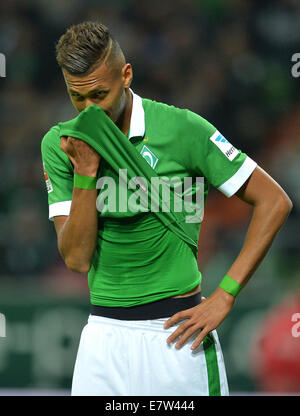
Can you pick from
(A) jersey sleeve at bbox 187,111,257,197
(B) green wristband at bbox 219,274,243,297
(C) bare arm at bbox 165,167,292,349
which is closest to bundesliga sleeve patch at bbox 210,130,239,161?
(A) jersey sleeve at bbox 187,111,257,197

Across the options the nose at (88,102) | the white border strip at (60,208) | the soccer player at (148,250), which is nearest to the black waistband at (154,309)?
the soccer player at (148,250)

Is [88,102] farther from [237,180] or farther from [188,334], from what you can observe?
[188,334]

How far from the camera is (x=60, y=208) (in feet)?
8.05

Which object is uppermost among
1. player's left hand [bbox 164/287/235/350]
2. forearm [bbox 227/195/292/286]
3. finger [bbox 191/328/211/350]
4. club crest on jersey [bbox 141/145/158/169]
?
club crest on jersey [bbox 141/145/158/169]

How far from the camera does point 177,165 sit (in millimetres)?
2375

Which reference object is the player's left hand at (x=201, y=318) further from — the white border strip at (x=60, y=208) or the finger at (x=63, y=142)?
the finger at (x=63, y=142)

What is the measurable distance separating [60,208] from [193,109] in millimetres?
3782

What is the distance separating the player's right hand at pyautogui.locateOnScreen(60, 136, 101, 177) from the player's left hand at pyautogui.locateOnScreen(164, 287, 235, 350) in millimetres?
534

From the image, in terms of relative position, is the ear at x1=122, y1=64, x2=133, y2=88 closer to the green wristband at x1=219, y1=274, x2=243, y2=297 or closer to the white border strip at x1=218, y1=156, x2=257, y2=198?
the white border strip at x1=218, y1=156, x2=257, y2=198

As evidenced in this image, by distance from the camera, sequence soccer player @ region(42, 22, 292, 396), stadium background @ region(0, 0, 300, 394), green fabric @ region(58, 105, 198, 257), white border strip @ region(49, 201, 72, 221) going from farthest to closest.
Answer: stadium background @ region(0, 0, 300, 394) < white border strip @ region(49, 201, 72, 221) < soccer player @ region(42, 22, 292, 396) < green fabric @ region(58, 105, 198, 257)

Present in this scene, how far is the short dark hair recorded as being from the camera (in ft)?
7.48

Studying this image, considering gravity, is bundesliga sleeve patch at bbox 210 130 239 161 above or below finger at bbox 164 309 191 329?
above
